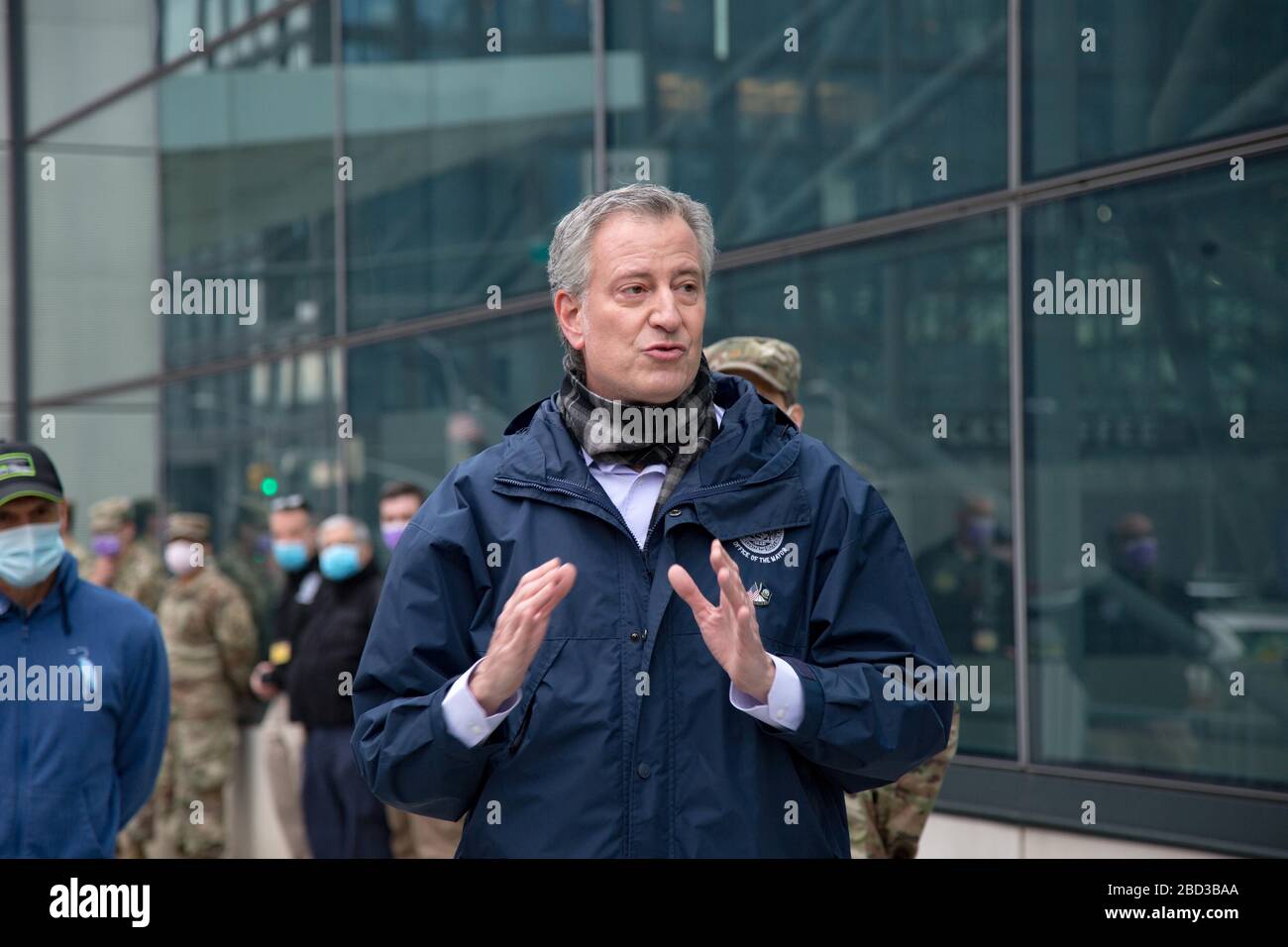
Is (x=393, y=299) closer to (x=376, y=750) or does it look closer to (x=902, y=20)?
(x=902, y=20)

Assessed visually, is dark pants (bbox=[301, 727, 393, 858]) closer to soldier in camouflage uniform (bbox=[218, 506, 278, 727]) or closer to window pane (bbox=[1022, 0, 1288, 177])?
soldier in camouflage uniform (bbox=[218, 506, 278, 727])

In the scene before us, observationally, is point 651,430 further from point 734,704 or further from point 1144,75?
point 1144,75

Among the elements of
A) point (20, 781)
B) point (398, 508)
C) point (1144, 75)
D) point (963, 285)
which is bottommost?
point (20, 781)

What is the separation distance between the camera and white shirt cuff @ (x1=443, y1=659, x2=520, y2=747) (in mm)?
2387

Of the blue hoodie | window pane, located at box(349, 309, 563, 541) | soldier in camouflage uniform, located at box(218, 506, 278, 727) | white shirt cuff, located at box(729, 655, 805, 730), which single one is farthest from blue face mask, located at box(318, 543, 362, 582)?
white shirt cuff, located at box(729, 655, 805, 730)

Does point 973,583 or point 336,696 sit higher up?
point 973,583

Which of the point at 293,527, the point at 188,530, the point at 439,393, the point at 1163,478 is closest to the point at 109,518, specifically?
the point at 188,530

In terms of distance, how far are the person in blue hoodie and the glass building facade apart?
3.12 m

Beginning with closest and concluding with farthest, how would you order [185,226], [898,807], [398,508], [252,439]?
[898,807] → [398,508] → [252,439] → [185,226]

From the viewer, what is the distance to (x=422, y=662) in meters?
2.50

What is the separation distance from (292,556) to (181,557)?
1.16 metres

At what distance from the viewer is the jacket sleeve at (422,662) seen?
244 cm

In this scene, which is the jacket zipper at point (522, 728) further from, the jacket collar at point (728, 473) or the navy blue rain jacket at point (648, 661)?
the jacket collar at point (728, 473)

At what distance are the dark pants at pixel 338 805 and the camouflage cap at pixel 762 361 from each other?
4.11 meters
